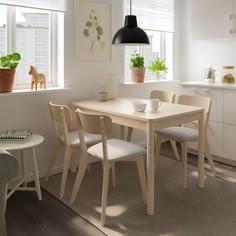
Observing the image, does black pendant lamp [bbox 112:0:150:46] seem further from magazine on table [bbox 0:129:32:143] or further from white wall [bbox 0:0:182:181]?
magazine on table [bbox 0:129:32:143]

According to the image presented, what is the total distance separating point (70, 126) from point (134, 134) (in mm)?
1225

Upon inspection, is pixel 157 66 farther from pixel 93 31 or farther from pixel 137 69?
pixel 93 31

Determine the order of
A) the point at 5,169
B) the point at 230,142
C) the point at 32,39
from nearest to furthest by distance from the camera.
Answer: the point at 5,169
the point at 32,39
the point at 230,142

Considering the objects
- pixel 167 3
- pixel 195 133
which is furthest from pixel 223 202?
pixel 167 3

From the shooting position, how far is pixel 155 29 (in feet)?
14.0

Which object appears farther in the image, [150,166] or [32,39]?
[32,39]

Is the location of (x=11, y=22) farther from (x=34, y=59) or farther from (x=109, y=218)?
(x=109, y=218)

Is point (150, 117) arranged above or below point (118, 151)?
above

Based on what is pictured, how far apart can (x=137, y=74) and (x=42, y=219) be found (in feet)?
7.28

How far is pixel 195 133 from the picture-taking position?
3.19m

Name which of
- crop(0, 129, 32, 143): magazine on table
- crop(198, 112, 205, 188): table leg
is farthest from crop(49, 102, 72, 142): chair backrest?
crop(198, 112, 205, 188): table leg

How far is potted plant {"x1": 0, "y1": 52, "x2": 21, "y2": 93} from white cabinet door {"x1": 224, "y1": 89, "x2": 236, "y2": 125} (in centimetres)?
222

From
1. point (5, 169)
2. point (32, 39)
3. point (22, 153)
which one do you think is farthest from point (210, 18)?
point (5, 169)

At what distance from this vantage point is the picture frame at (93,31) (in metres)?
3.42
